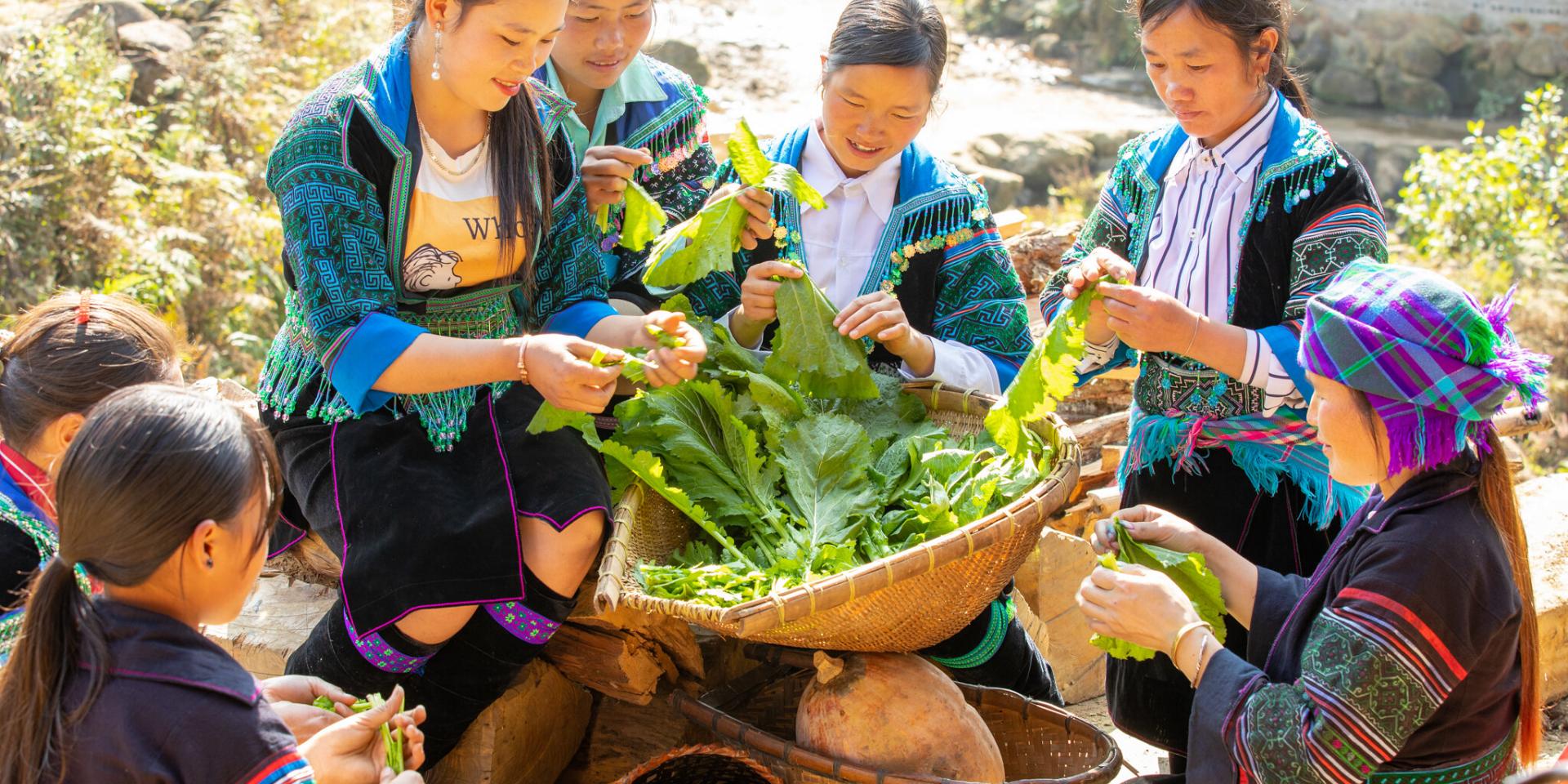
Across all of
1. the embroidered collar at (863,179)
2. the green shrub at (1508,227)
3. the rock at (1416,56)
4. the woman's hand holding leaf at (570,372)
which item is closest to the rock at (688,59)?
the green shrub at (1508,227)

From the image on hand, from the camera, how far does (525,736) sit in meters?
3.23

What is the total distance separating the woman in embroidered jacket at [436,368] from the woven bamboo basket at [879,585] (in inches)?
6.4

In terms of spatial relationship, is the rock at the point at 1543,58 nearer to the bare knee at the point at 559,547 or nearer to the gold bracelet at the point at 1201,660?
the gold bracelet at the point at 1201,660

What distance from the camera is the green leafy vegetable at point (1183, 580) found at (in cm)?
244

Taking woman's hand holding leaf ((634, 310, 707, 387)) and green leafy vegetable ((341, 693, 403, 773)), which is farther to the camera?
woman's hand holding leaf ((634, 310, 707, 387))

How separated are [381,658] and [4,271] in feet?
17.5

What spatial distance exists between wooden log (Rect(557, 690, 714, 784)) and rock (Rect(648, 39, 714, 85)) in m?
9.30

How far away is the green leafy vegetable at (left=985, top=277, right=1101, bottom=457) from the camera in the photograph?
2855 millimetres

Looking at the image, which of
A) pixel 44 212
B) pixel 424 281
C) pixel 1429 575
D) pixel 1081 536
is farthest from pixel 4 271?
pixel 1429 575

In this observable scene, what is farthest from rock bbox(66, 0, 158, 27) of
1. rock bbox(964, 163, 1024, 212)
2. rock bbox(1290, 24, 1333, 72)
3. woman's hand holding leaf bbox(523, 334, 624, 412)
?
rock bbox(1290, 24, 1333, 72)

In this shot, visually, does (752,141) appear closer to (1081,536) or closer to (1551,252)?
(1081,536)

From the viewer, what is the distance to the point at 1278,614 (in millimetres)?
2467

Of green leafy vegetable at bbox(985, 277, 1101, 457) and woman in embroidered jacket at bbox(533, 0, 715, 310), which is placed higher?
woman in embroidered jacket at bbox(533, 0, 715, 310)

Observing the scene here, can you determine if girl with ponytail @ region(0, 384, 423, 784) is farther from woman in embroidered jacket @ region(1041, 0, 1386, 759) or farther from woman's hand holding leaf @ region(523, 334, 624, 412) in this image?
Result: woman in embroidered jacket @ region(1041, 0, 1386, 759)
